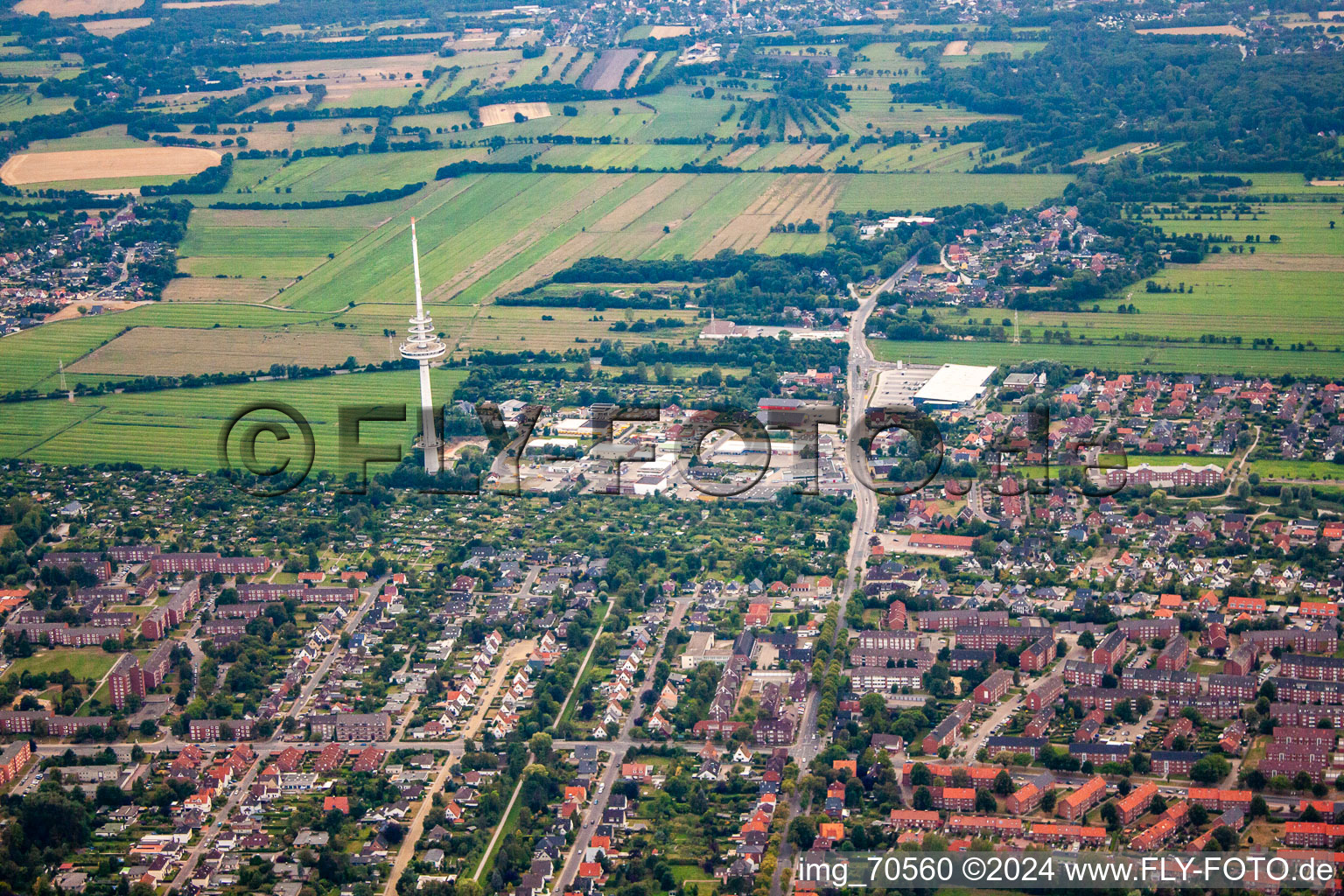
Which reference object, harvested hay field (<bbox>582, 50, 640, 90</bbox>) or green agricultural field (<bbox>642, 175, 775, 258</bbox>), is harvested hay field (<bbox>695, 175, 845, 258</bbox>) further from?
harvested hay field (<bbox>582, 50, 640, 90</bbox>)

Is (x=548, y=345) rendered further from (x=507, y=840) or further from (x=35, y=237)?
(x=507, y=840)

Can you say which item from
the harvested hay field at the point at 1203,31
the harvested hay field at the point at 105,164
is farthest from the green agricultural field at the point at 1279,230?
the harvested hay field at the point at 105,164

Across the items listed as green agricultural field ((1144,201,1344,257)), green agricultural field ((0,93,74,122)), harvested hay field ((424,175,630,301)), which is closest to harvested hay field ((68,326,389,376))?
harvested hay field ((424,175,630,301))

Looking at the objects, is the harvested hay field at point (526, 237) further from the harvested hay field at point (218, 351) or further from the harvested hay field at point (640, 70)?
the harvested hay field at point (640, 70)

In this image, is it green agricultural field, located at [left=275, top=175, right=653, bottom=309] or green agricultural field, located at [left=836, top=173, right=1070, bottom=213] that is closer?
green agricultural field, located at [left=275, top=175, right=653, bottom=309]

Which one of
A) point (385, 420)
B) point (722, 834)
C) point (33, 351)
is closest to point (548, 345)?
point (385, 420)

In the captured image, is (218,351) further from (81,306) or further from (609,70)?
(609,70)
